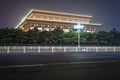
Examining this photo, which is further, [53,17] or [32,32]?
[53,17]

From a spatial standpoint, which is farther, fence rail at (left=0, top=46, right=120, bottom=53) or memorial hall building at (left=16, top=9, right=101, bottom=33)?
memorial hall building at (left=16, top=9, right=101, bottom=33)

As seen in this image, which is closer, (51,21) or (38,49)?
(38,49)

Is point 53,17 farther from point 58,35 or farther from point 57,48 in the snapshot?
point 57,48

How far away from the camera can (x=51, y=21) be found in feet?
278

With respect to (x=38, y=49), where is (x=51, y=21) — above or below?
above

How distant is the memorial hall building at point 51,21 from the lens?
82544mm

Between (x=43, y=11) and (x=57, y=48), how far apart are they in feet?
158

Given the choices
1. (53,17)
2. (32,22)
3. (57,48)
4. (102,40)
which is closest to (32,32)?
(57,48)

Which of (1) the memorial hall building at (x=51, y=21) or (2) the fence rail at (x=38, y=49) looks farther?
(1) the memorial hall building at (x=51, y=21)

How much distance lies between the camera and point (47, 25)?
84.6m

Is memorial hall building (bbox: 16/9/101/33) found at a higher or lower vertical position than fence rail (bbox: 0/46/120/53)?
higher

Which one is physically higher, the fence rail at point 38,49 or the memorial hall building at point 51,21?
the memorial hall building at point 51,21

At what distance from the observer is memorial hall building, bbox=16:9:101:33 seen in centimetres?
8254

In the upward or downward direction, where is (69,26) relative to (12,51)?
upward
